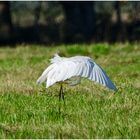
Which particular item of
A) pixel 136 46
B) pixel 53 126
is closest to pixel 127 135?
pixel 53 126

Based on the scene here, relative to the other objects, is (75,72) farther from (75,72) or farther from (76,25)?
(76,25)

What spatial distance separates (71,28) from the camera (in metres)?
25.3

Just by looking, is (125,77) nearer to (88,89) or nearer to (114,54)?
(88,89)

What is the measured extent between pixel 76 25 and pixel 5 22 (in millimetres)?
2906

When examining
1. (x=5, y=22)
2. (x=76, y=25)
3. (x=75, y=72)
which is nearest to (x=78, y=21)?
(x=76, y=25)

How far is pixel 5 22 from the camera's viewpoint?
24.2 meters

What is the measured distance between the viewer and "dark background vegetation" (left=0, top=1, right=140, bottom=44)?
24.2m

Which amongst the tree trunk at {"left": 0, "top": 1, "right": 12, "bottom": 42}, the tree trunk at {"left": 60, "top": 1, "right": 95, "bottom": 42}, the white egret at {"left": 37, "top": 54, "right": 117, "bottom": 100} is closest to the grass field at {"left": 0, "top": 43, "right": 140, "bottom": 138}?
the white egret at {"left": 37, "top": 54, "right": 117, "bottom": 100}

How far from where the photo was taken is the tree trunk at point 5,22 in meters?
24.0

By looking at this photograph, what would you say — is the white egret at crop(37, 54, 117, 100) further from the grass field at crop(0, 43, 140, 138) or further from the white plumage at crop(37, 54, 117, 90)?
the grass field at crop(0, 43, 140, 138)

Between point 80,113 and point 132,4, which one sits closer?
point 80,113

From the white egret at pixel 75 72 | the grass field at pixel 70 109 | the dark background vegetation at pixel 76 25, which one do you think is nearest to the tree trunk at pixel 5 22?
the dark background vegetation at pixel 76 25

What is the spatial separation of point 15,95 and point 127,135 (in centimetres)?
264

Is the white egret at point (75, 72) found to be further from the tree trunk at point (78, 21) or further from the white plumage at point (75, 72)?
the tree trunk at point (78, 21)
